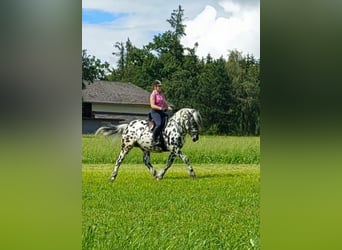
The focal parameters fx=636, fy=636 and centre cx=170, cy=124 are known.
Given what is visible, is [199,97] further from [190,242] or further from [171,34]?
[190,242]

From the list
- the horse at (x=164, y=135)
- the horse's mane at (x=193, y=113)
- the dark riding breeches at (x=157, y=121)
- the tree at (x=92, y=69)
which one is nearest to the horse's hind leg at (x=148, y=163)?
the horse at (x=164, y=135)

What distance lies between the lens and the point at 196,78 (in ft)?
13.3

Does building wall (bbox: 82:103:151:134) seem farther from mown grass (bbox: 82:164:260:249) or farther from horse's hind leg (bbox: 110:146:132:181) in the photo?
mown grass (bbox: 82:164:260:249)

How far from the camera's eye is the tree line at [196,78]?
4.00 metres

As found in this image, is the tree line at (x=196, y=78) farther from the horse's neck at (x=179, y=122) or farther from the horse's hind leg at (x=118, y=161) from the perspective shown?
the horse's hind leg at (x=118, y=161)

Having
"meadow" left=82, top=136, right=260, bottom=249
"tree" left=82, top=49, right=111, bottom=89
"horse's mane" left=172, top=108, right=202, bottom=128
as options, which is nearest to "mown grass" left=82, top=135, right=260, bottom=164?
"meadow" left=82, top=136, right=260, bottom=249

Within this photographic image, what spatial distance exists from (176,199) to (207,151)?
→ 37cm

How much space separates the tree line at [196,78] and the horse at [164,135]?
67mm

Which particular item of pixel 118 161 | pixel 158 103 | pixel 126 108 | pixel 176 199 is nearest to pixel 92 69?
pixel 126 108

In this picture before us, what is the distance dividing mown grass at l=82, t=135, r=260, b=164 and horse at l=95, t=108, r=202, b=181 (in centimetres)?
3

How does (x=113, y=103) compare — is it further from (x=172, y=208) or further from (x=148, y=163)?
(x=172, y=208)

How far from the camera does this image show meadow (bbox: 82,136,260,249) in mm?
3945
